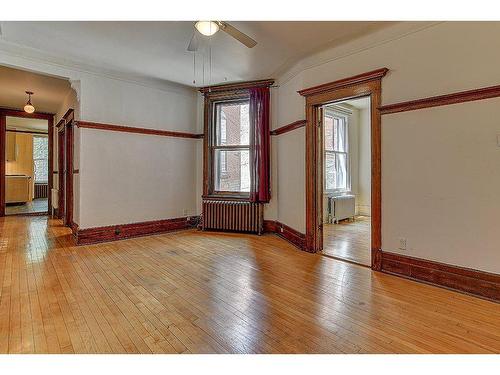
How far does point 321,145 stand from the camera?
4.23m

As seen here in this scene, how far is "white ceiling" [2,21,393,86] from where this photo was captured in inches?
131

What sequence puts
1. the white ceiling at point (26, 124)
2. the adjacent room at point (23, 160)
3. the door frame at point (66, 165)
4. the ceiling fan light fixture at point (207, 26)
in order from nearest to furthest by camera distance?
the ceiling fan light fixture at point (207, 26) → the door frame at point (66, 165) → the white ceiling at point (26, 124) → the adjacent room at point (23, 160)

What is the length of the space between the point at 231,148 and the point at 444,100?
11.7 ft

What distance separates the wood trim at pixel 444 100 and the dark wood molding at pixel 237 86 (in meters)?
2.38

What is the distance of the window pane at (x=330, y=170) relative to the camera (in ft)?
23.6

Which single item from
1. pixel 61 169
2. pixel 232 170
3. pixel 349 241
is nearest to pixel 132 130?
pixel 232 170

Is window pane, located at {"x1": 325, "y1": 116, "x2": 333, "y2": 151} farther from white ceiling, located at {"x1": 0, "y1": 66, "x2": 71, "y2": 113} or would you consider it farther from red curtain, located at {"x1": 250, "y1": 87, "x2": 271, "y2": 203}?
white ceiling, located at {"x1": 0, "y1": 66, "x2": 71, "y2": 113}

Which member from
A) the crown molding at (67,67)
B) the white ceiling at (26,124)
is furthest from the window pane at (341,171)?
the white ceiling at (26,124)

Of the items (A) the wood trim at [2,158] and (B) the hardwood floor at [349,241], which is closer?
(B) the hardwood floor at [349,241]

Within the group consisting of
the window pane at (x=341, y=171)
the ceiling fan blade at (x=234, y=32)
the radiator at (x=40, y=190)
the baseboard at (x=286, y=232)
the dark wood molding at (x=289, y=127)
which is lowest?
the baseboard at (x=286, y=232)

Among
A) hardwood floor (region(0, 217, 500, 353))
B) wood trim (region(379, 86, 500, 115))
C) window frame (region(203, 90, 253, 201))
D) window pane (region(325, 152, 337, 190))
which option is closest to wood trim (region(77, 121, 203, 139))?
window frame (region(203, 90, 253, 201))

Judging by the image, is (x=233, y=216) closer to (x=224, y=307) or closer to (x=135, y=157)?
(x=135, y=157)

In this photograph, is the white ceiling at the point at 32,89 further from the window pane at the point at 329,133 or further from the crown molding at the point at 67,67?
the window pane at the point at 329,133
